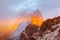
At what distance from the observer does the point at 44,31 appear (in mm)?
10727

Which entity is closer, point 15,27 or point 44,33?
point 44,33

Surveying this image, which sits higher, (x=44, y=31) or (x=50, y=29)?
(x=44, y=31)

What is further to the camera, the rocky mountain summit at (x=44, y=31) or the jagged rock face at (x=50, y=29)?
the rocky mountain summit at (x=44, y=31)

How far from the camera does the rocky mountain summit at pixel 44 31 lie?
1016cm

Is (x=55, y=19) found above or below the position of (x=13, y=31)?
below

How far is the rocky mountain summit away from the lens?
10.2 meters

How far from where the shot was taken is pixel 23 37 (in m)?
11.5

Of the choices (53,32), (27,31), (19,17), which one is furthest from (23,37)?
(53,32)

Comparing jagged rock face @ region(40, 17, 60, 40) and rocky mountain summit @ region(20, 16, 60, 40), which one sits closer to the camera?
jagged rock face @ region(40, 17, 60, 40)

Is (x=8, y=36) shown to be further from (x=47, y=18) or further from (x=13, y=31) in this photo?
(x=47, y=18)

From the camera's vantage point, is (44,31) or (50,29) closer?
(50,29)

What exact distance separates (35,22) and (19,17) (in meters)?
0.98

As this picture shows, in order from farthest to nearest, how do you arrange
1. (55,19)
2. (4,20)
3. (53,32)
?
1. (4,20)
2. (55,19)
3. (53,32)

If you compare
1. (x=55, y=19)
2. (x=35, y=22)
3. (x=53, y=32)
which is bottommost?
(x=53, y=32)
